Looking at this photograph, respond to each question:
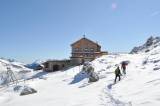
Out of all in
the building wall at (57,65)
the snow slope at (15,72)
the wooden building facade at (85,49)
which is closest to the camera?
the building wall at (57,65)

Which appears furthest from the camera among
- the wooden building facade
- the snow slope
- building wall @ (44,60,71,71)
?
the wooden building facade

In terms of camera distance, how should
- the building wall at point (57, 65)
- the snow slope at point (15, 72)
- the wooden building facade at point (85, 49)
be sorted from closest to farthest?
the building wall at point (57, 65), the snow slope at point (15, 72), the wooden building facade at point (85, 49)

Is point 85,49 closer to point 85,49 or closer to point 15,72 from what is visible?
point 85,49

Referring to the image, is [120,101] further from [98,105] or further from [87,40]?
[87,40]

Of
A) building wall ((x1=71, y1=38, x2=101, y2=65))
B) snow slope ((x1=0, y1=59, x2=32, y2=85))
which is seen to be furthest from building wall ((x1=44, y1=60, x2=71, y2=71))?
snow slope ((x1=0, y1=59, x2=32, y2=85))

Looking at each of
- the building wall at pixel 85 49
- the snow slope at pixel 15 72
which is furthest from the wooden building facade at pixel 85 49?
the snow slope at pixel 15 72

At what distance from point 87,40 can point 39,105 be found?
5778 cm

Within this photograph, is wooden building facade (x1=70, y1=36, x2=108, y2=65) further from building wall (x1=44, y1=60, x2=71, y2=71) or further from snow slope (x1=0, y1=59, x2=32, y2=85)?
snow slope (x1=0, y1=59, x2=32, y2=85)

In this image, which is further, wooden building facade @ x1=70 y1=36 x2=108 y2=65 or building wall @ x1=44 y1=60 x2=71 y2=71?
wooden building facade @ x1=70 y1=36 x2=108 y2=65

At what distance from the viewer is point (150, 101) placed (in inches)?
677

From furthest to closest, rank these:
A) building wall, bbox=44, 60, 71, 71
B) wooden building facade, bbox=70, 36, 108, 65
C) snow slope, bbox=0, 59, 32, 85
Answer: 1. wooden building facade, bbox=70, 36, 108, 65
2. snow slope, bbox=0, 59, 32, 85
3. building wall, bbox=44, 60, 71, 71

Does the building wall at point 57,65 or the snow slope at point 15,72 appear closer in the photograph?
the building wall at point 57,65

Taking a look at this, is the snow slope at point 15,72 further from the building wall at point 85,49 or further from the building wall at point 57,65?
the building wall at point 85,49

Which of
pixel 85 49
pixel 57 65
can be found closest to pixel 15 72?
pixel 57 65
